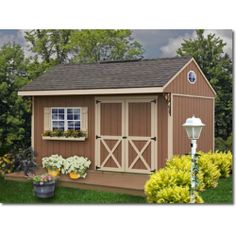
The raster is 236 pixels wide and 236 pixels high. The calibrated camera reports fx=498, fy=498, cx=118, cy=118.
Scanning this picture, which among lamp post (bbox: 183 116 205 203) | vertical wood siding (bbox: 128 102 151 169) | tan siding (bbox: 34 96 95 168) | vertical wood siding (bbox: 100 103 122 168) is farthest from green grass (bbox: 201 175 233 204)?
tan siding (bbox: 34 96 95 168)

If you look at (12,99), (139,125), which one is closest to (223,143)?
(139,125)

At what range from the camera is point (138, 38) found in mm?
8219

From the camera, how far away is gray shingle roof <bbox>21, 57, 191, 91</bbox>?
28.4 ft

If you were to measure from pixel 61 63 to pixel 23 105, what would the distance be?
110 cm

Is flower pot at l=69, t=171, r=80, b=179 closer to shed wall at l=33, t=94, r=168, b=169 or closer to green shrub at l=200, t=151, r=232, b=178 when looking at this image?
shed wall at l=33, t=94, r=168, b=169

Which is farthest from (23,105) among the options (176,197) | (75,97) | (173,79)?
(176,197)

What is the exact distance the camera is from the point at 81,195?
8391 mm

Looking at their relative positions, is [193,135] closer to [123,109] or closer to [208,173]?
[208,173]

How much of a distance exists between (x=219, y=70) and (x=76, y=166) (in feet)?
9.96

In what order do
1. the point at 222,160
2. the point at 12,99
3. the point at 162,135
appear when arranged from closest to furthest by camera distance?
the point at 222,160 → the point at 162,135 → the point at 12,99

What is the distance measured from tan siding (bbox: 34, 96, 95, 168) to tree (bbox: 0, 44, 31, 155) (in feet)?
0.93
